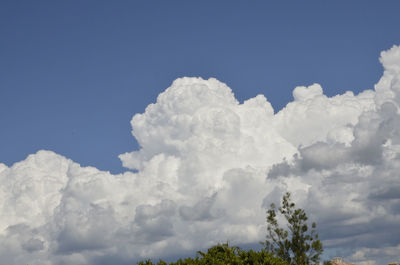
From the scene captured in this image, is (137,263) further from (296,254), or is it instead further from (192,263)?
(296,254)

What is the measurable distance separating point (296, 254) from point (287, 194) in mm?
8185

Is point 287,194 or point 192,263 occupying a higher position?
point 287,194

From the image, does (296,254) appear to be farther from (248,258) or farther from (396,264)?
(396,264)

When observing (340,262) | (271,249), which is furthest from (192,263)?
(340,262)

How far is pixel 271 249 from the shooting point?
79312 mm

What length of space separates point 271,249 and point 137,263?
→ 21.5 m

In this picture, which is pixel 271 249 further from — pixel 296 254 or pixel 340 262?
pixel 340 262

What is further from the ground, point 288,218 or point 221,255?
point 288,218

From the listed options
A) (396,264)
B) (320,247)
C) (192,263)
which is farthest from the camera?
(396,264)

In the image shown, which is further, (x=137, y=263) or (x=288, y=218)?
(x=288, y=218)

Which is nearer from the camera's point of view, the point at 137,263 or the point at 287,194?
the point at 137,263

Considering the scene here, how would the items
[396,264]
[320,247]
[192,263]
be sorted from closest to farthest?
[192,263] → [320,247] → [396,264]

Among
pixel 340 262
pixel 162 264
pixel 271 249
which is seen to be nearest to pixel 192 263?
pixel 162 264

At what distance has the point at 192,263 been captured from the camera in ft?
214
